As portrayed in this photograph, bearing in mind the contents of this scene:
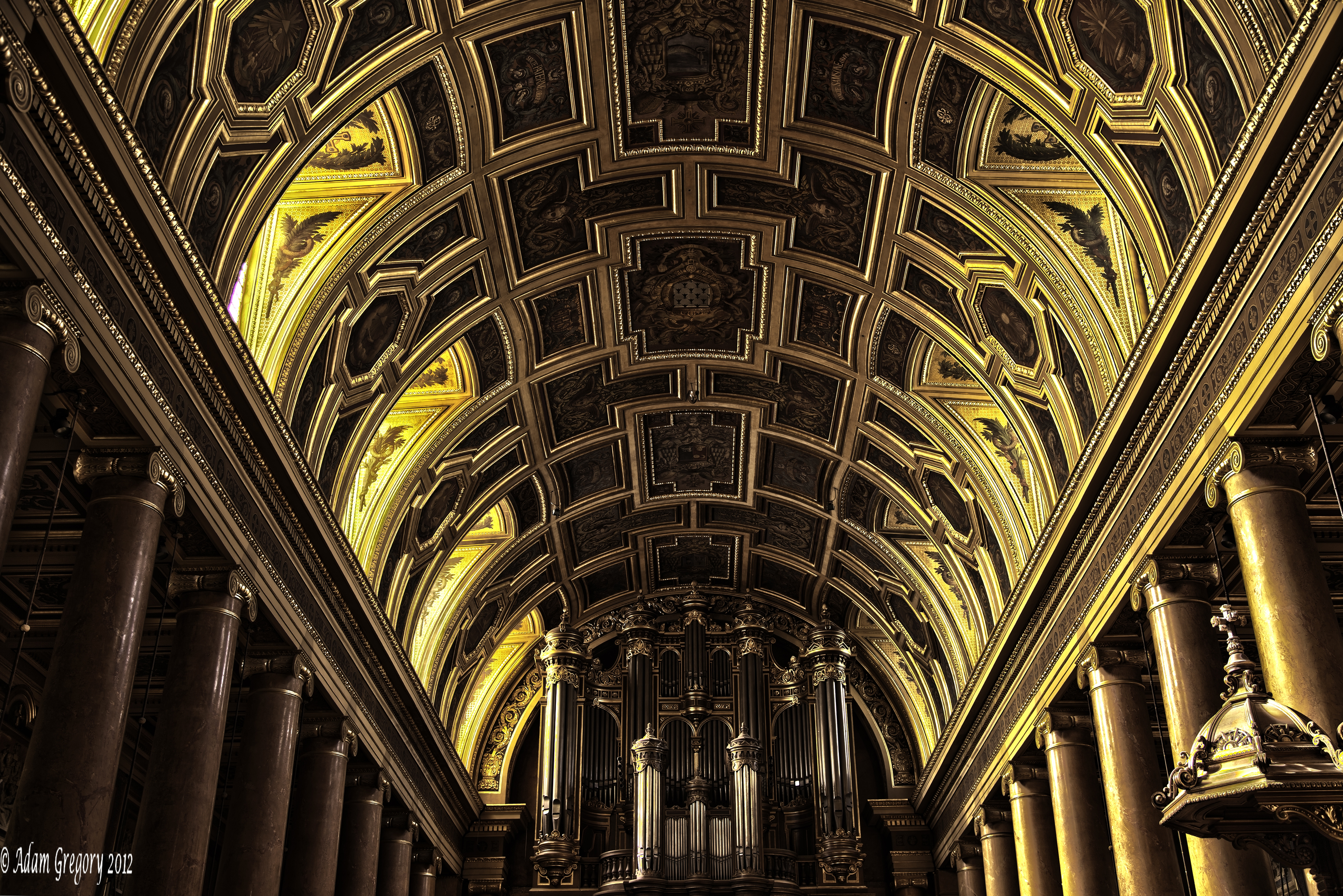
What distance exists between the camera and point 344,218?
13.4 m

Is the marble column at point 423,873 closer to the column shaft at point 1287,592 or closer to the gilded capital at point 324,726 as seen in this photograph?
the gilded capital at point 324,726

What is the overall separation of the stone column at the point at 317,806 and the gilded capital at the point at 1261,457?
1011 cm

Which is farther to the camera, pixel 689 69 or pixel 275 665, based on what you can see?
pixel 689 69

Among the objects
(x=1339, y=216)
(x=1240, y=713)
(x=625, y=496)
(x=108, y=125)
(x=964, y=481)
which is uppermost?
(x=625, y=496)

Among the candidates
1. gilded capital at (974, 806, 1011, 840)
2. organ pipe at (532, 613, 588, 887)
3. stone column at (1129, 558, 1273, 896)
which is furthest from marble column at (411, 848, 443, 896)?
stone column at (1129, 558, 1273, 896)

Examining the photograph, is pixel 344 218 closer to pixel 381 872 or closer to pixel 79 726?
pixel 79 726

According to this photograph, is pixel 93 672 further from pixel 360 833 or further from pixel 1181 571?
pixel 1181 571

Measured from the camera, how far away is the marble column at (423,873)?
2023 centimetres

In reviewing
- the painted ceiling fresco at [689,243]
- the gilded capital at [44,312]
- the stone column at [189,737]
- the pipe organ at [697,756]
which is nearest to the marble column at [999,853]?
the painted ceiling fresco at [689,243]

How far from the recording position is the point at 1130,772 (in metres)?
12.5

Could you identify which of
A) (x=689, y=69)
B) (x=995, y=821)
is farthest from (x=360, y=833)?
(x=689, y=69)

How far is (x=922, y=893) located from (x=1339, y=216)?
58.7 feet

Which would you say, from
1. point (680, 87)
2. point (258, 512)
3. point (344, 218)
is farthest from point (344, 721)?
point (680, 87)

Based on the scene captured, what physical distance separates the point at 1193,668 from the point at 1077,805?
4.19m
